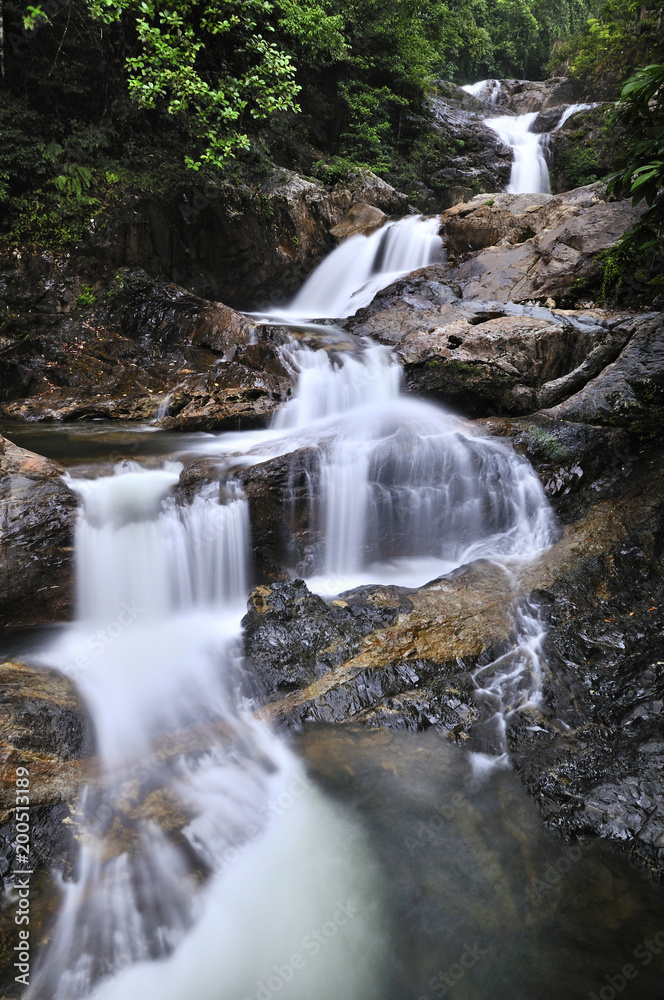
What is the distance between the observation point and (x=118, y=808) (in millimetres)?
3094

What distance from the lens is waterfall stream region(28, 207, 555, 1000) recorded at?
2.55 m

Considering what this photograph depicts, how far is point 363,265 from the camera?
11.9 metres

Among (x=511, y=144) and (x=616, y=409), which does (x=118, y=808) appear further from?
(x=511, y=144)

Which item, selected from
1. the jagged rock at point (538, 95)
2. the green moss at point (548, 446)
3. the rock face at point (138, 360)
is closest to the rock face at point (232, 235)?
the rock face at point (138, 360)

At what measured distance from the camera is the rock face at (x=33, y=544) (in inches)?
179

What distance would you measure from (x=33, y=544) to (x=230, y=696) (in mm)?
2185

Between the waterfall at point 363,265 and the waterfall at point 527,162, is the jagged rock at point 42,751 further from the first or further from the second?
the waterfall at point 527,162

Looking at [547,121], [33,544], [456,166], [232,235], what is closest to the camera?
[33,544]

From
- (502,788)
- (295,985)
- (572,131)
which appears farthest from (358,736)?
(572,131)

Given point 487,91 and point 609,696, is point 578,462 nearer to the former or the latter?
point 609,696

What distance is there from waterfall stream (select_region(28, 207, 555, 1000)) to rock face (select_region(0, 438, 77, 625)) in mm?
169

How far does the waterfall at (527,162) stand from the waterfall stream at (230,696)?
417 inches

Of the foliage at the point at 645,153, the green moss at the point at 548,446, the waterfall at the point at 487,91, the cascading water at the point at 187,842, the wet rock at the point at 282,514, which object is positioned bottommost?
the cascading water at the point at 187,842

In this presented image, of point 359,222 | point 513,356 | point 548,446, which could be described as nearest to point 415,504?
point 548,446
